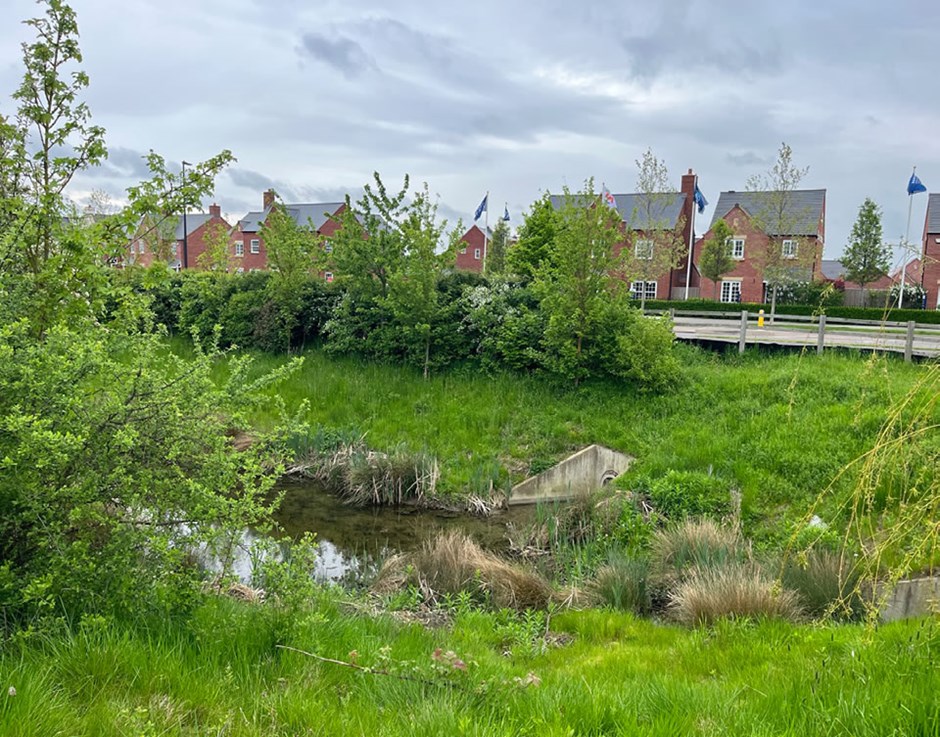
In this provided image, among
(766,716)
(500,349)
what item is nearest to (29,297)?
(766,716)

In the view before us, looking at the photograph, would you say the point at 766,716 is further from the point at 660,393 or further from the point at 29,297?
the point at 660,393

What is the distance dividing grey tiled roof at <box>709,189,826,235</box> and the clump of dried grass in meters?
27.3

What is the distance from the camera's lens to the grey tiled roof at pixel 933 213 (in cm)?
4194

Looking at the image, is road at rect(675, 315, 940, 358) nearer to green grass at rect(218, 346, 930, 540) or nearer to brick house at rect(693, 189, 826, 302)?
green grass at rect(218, 346, 930, 540)

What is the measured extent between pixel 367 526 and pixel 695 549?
5764 millimetres

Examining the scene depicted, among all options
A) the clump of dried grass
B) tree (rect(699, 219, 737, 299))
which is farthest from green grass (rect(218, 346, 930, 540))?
tree (rect(699, 219, 737, 299))

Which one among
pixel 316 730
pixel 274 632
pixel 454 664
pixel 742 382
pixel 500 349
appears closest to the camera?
pixel 316 730

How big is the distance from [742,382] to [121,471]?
1242cm

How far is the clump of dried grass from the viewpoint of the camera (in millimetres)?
7168

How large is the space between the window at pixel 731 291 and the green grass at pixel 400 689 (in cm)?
4252

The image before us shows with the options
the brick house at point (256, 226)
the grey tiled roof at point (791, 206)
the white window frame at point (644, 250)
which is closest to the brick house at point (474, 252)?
the brick house at point (256, 226)

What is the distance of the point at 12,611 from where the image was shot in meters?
3.44

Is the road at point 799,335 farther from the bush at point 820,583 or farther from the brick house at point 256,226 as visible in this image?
the brick house at point 256,226

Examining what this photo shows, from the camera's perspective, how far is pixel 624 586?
700 centimetres
